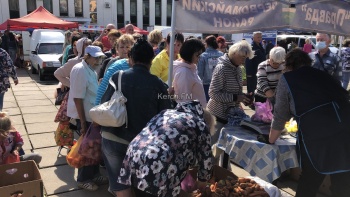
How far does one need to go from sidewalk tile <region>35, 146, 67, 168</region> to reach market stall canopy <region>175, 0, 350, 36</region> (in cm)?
289

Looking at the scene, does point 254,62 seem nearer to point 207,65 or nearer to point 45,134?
point 207,65

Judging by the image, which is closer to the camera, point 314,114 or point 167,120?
point 167,120

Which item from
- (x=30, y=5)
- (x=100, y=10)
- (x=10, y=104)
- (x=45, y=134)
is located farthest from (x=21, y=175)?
(x=100, y=10)

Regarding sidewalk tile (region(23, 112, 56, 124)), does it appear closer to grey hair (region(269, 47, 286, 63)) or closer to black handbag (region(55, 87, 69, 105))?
black handbag (region(55, 87, 69, 105))

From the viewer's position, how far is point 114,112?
244 centimetres

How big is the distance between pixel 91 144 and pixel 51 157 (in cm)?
179

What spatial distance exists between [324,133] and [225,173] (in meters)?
0.92

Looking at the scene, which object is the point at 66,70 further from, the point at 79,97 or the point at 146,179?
the point at 146,179

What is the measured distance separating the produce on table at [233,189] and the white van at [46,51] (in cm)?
1157

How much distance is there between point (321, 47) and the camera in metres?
5.53

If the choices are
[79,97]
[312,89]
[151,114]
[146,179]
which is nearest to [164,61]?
[79,97]

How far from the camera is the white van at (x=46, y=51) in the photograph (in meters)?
12.9

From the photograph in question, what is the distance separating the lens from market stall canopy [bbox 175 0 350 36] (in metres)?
2.92

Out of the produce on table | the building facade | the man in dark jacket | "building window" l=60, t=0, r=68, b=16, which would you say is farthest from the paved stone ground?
"building window" l=60, t=0, r=68, b=16
